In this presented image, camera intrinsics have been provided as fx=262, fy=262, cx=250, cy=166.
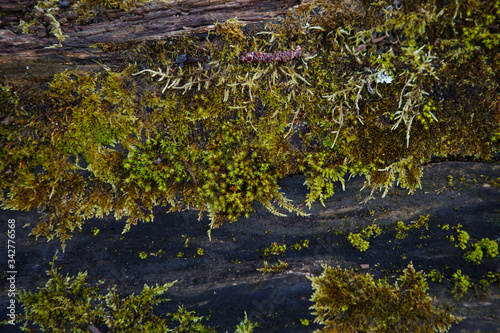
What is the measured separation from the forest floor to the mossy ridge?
0.76 ft

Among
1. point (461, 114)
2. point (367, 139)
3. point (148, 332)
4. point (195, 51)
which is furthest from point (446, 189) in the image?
point (148, 332)

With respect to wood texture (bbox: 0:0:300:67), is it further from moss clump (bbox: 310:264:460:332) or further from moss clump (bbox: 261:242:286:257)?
moss clump (bbox: 310:264:460:332)

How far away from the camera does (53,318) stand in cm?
346

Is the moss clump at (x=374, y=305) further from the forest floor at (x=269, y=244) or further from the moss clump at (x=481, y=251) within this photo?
the moss clump at (x=481, y=251)

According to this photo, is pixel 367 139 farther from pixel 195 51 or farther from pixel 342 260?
pixel 195 51

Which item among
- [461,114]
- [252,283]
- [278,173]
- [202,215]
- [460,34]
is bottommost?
[252,283]

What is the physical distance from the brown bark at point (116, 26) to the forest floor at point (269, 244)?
2.07 meters

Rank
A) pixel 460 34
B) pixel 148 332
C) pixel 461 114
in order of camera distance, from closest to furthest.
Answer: pixel 460 34 → pixel 461 114 → pixel 148 332

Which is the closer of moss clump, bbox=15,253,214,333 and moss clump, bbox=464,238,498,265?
moss clump, bbox=464,238,498,265

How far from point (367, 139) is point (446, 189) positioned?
4.21 ft

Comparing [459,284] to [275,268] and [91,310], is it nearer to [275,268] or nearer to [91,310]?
[275,268]

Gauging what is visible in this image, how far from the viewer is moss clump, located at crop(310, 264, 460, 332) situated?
315 cm

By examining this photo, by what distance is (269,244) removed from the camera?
3531 millimetres

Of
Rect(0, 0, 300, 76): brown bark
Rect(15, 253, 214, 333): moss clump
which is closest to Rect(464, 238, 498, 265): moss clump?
Rect(15, 253, 214, 333): moss clump
